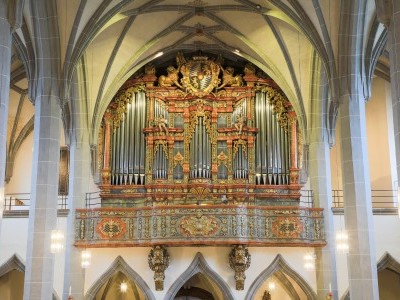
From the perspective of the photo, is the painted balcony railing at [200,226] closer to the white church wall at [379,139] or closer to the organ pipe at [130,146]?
the organ pipe at [130,146]

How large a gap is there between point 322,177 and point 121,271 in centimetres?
786

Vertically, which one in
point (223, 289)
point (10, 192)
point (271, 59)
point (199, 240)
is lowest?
point (223, 289)

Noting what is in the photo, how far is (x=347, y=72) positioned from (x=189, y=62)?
918 centimetres

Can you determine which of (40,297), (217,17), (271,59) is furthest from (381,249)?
(40,297)

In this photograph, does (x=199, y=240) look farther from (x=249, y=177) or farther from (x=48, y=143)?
(x=48, y=143)

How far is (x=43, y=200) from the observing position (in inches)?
727

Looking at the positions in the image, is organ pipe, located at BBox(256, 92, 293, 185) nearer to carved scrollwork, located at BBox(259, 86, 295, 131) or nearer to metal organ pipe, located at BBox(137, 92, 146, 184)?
carved scrollwork, located at BBox(259, 86, 295, 131)

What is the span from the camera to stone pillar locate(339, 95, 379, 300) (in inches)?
688

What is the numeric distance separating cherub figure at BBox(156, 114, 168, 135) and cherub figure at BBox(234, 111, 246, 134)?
8.63 ft

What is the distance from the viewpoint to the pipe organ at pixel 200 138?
82.3ft

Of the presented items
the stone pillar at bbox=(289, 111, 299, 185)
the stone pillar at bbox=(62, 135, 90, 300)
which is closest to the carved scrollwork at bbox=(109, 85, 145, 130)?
the stone pillar at bbox=(62, 135, 90, 300)

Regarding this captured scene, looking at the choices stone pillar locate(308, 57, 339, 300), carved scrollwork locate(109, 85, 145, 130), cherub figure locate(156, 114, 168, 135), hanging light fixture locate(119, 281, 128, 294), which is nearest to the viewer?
stone pillar locate(308, 57, 339, 300)

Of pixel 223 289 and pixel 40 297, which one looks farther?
pixel 223 289

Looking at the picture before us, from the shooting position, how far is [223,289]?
23.7m
